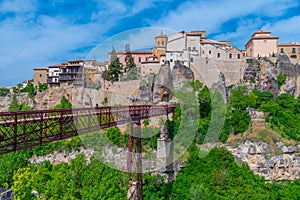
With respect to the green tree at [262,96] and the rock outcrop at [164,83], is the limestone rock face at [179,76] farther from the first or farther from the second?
the green tree at [262,96]

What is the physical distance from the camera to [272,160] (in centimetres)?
2311

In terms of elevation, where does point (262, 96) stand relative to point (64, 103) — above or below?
above

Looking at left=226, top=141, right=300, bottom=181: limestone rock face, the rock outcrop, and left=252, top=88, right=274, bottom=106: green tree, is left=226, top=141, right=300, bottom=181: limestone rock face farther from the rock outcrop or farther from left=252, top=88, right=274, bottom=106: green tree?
the rock outcrop

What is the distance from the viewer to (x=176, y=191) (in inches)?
815

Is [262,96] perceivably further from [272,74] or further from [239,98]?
[272,74]

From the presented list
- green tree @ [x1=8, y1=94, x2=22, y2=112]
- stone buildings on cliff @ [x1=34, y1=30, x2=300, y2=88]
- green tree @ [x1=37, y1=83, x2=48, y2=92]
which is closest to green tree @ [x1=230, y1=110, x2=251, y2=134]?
stone buildings on cliff @ [x1=34, y1=30, x2=300, y2=88]

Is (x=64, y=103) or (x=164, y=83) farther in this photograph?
(x=64, y=103)

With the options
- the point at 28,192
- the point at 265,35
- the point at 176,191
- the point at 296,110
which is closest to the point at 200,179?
the point at 176,191

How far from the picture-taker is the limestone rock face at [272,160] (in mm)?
23000

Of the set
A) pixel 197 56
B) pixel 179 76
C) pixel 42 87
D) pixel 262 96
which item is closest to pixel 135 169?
pixel 262 96

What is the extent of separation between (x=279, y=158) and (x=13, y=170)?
19.6 meters

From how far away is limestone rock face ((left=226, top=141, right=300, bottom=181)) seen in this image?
906 inches

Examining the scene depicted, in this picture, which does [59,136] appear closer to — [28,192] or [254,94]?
[28,192]

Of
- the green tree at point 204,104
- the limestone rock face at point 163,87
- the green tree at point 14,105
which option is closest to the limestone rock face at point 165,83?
the limestone rock face at point 163,87
